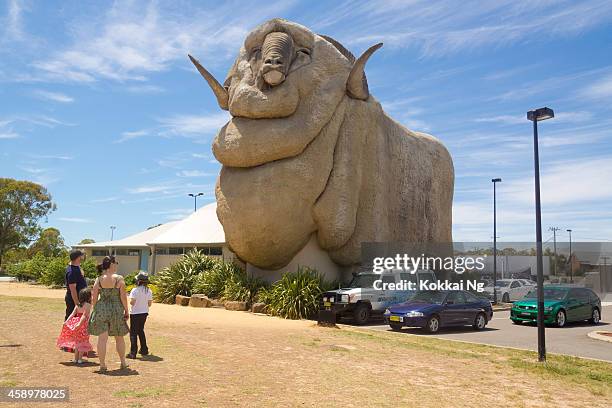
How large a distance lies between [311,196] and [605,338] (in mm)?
9524

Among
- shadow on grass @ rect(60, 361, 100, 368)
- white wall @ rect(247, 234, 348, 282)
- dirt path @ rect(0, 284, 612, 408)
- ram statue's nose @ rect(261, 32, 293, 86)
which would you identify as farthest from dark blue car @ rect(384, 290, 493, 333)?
ram statue's nose @ rect(261, 32, 293, 86)

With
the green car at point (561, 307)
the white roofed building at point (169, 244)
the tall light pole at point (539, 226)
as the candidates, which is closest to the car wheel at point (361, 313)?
the green car at point (561, 307)

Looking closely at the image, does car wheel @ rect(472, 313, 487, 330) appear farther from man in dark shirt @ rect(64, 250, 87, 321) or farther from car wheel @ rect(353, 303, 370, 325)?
man in dark shirt @ rect(64, 250, 87, 321)

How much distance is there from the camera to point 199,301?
64.3 feet

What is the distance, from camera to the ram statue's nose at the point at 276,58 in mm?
18672

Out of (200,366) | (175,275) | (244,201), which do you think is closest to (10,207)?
(175,275)

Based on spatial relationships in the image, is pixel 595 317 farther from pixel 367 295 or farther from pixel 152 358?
pixel 152 358

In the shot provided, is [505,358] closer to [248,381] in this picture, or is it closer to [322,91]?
[248,381]

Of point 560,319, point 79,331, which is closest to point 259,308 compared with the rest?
point 560,319

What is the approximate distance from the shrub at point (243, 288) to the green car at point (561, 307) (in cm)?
849

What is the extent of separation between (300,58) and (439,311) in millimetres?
10155

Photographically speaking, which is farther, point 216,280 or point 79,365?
point 216,280

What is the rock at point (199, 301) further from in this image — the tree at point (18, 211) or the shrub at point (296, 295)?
the tree at point (18, 211)

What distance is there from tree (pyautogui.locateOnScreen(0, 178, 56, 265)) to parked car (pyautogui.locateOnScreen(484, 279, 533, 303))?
48088 millimetres
